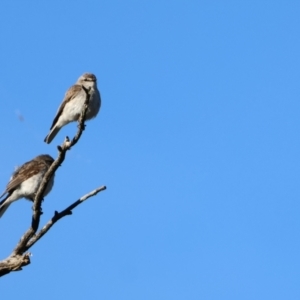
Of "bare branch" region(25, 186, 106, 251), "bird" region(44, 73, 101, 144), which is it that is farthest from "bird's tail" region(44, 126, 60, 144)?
"bare branch" region(25, 186, 106, 251)

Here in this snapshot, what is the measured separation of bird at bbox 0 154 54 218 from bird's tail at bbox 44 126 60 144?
184 cm

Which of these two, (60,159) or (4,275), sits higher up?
(60,159)

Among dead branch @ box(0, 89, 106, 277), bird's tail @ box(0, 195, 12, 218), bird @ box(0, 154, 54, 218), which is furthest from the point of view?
bird @ box(0, 154, 54, 218)

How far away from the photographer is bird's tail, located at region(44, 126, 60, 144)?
1561cm

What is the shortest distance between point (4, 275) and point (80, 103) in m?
7.17

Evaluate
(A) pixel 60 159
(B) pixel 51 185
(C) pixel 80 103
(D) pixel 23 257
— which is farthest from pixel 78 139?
(C) pixel 80 103

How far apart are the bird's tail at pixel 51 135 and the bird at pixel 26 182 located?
1.84 m

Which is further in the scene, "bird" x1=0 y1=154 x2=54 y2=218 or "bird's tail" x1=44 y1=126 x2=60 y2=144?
"bird's tail" x1=44 y1=126 x2=60 y2=144

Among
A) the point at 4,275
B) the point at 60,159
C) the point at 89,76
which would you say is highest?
the point at 89,76

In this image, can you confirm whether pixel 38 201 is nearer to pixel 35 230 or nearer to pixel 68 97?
pixel 35 230

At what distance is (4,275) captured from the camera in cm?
838

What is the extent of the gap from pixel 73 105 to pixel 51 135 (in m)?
0.83

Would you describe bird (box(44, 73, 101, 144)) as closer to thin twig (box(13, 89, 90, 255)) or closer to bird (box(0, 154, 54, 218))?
bird (box(0, 154, 54, 218))

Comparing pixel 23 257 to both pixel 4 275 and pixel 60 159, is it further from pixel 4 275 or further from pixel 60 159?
pixel 60 159
